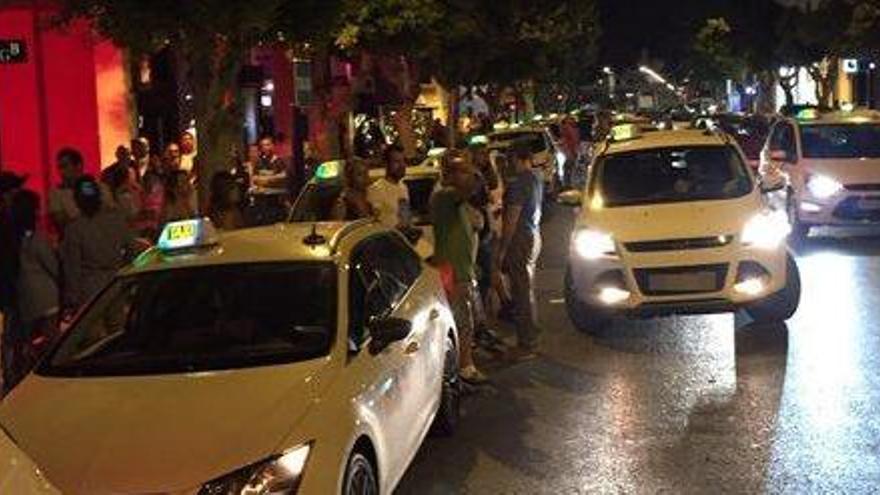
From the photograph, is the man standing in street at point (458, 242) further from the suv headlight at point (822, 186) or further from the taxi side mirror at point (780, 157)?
the taxi side mirror at point (780, 157)

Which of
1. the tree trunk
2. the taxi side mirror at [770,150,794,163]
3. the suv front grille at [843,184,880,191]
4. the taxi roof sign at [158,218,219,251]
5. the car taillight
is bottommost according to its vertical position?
the car taillight

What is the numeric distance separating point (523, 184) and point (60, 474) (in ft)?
21.0

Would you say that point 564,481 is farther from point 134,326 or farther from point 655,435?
point 134,326

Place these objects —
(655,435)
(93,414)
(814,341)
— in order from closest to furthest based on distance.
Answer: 1. (93,414)
2. (655,435)
3. (814,341)

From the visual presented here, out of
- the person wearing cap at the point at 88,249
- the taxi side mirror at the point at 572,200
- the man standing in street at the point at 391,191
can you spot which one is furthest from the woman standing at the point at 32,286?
the taxi side mirror at the point at 572,200

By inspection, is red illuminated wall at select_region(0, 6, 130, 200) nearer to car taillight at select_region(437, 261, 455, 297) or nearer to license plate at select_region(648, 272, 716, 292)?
car taillight at select_region(437, 261, 455, 297)

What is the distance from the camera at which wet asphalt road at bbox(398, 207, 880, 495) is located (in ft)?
23.0

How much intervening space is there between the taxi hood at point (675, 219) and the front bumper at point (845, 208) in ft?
18.9

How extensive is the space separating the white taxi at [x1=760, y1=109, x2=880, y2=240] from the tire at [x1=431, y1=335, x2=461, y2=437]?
8.53 m

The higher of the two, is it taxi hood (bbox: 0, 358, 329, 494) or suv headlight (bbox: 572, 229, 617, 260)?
suv headlight (bbox: 572, 229, 617, 260)

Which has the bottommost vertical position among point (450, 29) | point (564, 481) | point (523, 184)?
point (564, 481)

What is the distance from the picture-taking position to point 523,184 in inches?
431

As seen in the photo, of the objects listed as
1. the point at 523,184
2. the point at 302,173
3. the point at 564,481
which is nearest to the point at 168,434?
the point at 564,481

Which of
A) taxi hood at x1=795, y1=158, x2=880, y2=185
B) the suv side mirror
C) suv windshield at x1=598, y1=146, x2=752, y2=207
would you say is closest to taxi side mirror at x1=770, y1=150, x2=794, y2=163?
taxi hood at x1=795, y1=158, x2=880, y2=185
